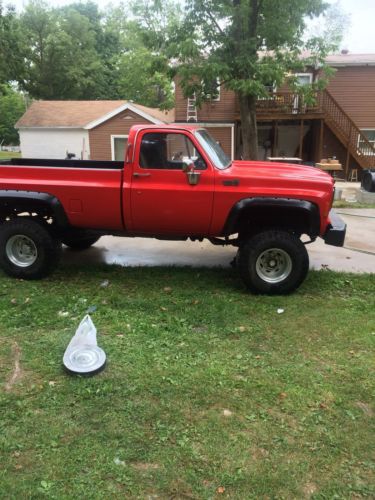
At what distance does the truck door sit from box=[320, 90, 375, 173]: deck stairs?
1776 cm

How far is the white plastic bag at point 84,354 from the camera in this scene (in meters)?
3.53

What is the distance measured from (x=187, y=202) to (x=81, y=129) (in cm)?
2128

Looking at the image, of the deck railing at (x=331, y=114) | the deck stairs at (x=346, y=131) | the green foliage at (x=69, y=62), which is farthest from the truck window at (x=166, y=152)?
the green foliage at (x=69, y=62)

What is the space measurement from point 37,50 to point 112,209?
4033 cm

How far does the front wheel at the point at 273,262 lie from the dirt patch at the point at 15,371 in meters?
2.60

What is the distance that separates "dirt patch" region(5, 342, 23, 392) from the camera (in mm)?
3402

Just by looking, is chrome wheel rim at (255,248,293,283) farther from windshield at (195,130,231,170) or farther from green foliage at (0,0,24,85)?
green foliage at (0,0,24,85)

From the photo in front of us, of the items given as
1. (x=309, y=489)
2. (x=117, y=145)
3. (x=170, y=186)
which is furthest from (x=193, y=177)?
(x=117, y=145)

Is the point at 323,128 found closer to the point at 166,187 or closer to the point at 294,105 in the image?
the point at 294,105

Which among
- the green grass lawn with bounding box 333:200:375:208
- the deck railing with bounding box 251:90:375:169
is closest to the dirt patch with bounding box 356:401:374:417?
the green grass lawn with bounding box 333:200:375:208

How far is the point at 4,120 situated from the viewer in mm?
64438

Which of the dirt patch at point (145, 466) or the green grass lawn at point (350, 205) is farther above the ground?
the green grass lawn at point (350, 205)

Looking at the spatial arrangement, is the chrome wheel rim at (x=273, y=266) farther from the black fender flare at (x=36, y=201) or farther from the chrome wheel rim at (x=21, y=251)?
the chrome wheel rim at (x=21, y=251)

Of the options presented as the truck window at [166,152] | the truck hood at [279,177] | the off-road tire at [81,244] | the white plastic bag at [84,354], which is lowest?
the white plastic bag at [84,354]
